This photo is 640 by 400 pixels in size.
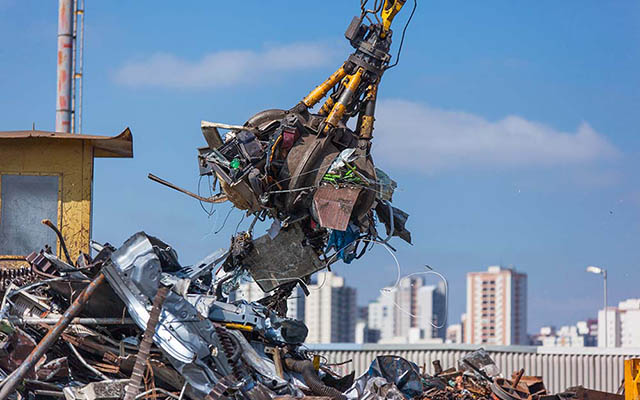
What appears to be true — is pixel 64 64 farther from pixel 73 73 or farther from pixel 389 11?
pixel 389 11

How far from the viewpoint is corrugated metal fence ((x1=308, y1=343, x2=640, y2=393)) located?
19922 mm

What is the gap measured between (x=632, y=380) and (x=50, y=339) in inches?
273

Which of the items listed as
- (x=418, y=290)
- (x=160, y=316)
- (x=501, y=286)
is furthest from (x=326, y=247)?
(x=418, y=290)

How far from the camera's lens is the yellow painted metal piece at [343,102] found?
1085cm

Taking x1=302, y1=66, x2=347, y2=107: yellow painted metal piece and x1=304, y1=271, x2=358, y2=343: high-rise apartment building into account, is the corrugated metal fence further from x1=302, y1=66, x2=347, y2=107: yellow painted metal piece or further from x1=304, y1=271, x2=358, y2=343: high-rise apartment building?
x1=304, y1=271, x2=358, y2=343: high-rise apartment building

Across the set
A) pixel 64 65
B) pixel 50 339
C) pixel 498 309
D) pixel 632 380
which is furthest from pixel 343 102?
pixel 498 309

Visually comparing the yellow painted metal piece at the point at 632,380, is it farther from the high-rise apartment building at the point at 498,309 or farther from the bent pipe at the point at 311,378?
the high-rise apartment building at the point at 498,309

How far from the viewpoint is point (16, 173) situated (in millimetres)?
12328

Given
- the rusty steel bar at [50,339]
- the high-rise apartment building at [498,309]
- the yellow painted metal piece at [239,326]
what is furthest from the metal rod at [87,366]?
the high-rise apartment building at [498,309]

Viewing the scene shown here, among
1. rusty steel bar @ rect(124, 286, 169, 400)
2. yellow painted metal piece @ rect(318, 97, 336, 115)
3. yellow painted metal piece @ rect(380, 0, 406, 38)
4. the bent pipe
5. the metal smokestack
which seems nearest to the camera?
rusty steel bar @ rect(124, 286, 169, 400)

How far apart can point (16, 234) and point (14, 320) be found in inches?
114

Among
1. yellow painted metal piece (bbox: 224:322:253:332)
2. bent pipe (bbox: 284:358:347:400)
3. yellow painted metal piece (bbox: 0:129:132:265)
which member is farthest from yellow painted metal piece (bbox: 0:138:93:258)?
bent pipe (bbox: 284:358:347:400)

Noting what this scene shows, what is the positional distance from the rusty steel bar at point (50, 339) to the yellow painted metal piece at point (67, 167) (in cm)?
310

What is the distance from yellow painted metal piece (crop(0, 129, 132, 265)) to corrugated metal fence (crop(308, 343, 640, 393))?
27.7 ft
